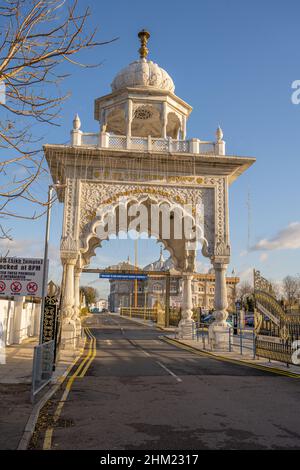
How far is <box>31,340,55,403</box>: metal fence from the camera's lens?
869cm

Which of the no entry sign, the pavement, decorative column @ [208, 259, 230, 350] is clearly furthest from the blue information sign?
the no entry sign

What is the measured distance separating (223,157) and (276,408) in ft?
44.8

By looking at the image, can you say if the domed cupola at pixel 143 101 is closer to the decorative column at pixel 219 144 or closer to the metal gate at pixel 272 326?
the decorative column at pixel 219 144

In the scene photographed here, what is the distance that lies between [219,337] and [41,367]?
11.8 m

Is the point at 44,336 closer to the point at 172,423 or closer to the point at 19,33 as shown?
the point at 172,423

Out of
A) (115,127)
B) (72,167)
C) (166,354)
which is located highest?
(115,127)

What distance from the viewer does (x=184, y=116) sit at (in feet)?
75.7

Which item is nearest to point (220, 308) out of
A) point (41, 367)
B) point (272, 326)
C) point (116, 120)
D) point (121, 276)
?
point (272, 326)

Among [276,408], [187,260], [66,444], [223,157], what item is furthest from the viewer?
[187,260]

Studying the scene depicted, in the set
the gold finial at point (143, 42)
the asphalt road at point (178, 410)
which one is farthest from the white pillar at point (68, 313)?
the gold finial at point (143, 42)

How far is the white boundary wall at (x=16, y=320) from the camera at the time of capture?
63.5 ft

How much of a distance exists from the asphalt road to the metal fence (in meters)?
0.54

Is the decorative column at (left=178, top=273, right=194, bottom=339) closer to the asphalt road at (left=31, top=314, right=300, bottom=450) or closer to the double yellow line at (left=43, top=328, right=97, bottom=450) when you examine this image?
the double yellow line at (left=43, top=328, right=97, bottom=450)

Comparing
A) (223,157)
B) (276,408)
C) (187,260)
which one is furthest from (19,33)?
(187,260)
